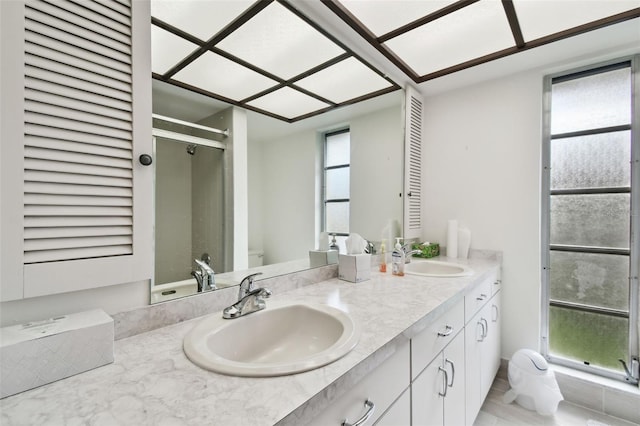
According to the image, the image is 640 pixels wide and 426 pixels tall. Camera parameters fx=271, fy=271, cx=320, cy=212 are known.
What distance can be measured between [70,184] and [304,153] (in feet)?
3.46

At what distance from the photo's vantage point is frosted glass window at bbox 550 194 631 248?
171 centimetres

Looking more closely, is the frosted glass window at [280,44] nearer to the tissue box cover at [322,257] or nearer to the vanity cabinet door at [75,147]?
the vanity cabinet door at [75,147]

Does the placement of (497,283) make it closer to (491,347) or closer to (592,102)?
(491,347)

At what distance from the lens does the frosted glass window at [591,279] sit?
1715 millimetres

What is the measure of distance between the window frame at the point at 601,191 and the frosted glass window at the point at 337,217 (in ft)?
4.77

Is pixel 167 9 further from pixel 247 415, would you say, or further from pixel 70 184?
pixel 247 415

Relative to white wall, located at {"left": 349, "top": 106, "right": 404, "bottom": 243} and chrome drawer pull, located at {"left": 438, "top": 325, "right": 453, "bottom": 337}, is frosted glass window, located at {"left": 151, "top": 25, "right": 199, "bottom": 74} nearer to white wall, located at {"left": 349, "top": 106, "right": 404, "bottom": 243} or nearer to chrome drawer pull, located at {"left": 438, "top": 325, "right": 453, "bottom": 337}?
white wall, located at {"left": 349, "top": 106, "right": 404, "bottom": 243}

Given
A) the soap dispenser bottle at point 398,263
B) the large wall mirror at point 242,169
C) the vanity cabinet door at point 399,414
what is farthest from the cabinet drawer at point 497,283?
the vanity cabinet door at point 399,414

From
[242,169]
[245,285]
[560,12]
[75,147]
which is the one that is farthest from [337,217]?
[560,12]

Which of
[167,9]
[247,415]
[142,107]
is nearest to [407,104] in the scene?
[167,9]

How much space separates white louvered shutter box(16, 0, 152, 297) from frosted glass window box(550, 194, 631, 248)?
247cm

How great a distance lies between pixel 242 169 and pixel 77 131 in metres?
0.58

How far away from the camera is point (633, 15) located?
1.41 metres

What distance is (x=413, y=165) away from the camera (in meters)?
2.27
